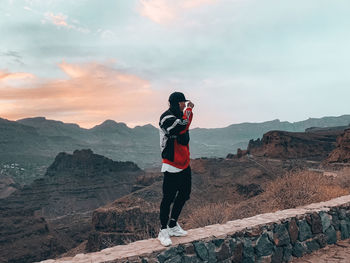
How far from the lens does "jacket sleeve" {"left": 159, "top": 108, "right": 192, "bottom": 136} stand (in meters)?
4.14

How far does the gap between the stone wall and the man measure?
254mm

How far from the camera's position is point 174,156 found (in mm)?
4184

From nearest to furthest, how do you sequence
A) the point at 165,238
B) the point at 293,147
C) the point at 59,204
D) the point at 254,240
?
the point at 165,238 → the point at 254,240 → the point at 293,147 → the point at 59,204

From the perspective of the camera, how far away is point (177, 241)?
417cm

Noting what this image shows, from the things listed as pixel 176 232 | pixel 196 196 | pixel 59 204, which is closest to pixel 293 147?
pixel 196 196

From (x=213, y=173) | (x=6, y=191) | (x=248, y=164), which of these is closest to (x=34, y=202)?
(x=6, y=191)

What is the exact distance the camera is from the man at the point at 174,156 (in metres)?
4.18

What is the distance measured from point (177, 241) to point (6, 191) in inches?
3381

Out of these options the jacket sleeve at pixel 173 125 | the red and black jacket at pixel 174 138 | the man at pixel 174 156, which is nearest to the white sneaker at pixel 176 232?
the man at pixel 174 156

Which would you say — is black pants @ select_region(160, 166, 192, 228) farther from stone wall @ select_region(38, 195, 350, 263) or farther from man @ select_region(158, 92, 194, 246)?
stone wall @ select_region(38, 195, 350, 263)

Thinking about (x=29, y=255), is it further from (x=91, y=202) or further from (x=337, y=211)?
(x=337, y=211)

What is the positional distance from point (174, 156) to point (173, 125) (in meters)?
0.41

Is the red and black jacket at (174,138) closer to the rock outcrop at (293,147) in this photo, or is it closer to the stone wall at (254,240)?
the stone wall at (254,240)

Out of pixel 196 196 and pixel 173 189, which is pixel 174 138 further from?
pixel 196 196
